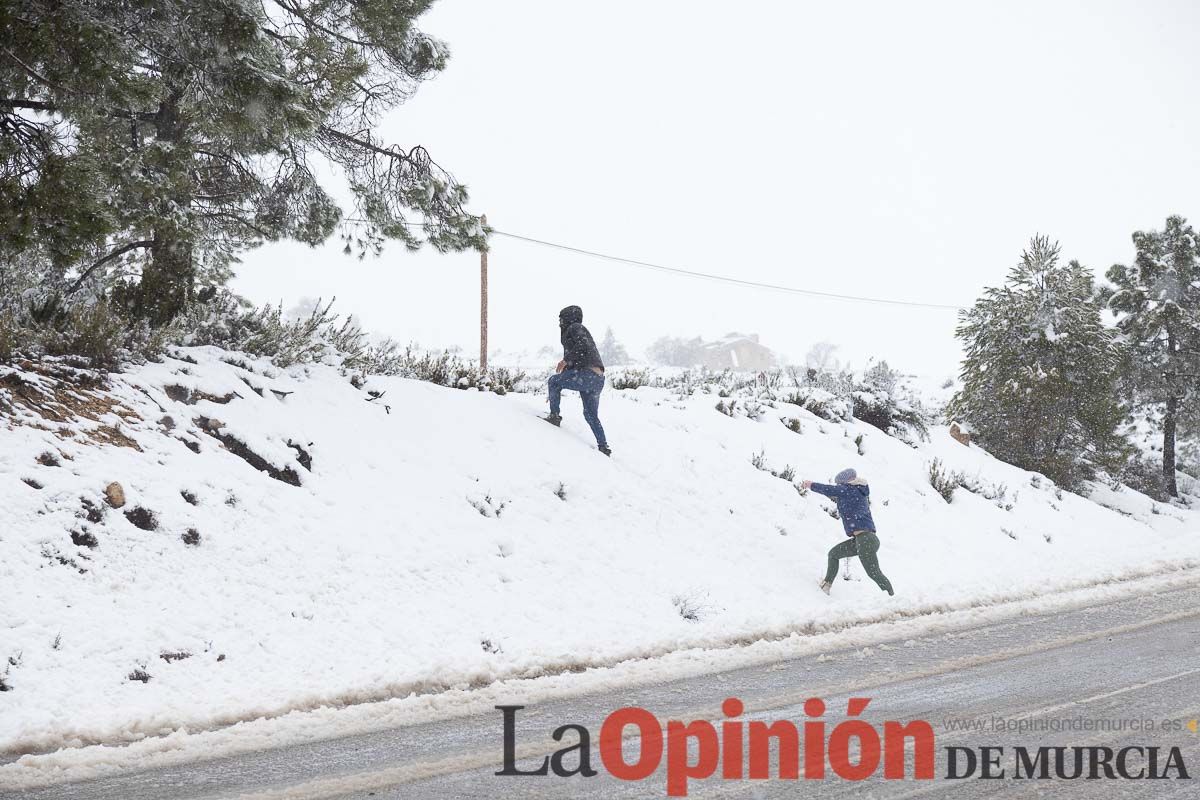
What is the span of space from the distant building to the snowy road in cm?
7595

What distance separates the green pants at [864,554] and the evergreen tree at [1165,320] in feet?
80.1

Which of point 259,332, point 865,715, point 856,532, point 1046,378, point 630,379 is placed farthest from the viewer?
point 1046,378

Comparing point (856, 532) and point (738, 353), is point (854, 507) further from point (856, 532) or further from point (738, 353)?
point (738, 353)

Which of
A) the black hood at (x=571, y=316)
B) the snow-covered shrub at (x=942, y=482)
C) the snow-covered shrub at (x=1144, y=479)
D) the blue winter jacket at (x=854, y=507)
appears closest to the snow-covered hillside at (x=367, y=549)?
the blue winter jacket at (x=854, y=507)

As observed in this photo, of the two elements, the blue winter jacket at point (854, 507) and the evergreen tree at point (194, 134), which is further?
the blue winter jacket at point (854, 507)

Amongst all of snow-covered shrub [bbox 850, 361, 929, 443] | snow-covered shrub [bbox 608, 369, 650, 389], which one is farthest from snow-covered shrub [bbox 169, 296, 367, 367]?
snow-covered shrub [bbox 850, 361, 929, 443]

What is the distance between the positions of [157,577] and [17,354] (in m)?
2.78

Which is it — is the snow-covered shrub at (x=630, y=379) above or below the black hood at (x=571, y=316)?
below

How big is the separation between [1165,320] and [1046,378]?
35.4 ft

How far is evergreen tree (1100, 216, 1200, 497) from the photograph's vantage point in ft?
83.5

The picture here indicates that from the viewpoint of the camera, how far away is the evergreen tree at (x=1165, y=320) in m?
25.4

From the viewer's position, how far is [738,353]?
86.1 metres

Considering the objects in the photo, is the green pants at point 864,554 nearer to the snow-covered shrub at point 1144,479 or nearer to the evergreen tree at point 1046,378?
the evergreen tree at point 1046,378

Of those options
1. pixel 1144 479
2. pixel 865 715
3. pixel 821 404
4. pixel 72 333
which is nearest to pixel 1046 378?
pixel 821 404
